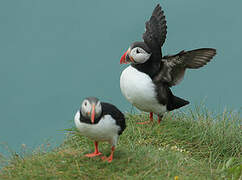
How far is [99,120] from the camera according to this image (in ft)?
15.0

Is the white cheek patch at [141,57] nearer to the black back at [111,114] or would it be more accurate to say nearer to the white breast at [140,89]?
the white breast at [140,89]

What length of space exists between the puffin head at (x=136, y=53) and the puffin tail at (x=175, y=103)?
923mm

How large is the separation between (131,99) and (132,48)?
0.86 metres

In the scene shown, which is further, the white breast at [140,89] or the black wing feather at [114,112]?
the white breast at [140,89]

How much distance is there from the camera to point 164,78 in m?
6.74

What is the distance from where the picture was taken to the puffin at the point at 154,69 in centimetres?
651

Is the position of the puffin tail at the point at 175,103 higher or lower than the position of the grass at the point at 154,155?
higher

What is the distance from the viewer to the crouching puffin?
443cm

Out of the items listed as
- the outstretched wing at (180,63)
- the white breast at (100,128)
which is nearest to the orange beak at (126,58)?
the outstretched wing at (180,63)

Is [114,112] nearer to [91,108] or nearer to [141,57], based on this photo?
[91,108]

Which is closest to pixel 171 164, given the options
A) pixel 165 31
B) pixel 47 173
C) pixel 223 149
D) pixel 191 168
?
pixel 191 168

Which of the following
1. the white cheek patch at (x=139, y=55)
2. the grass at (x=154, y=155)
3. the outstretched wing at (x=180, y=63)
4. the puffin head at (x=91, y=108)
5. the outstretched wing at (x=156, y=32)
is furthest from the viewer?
the outstretched wing at (x=156, y=32)

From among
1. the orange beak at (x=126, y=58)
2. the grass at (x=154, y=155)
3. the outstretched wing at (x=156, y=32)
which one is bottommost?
the grass at (x=154, y=155)

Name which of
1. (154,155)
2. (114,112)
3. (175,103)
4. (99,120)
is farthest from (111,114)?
(175,103)
